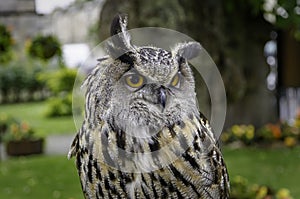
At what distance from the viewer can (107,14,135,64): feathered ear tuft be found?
48.0 inches

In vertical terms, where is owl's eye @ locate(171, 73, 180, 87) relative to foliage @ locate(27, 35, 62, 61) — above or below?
above

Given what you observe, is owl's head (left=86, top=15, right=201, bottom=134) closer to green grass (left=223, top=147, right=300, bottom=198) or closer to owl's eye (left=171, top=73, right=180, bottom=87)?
owl's eye (left=171, top=73, right=180, bottom=87)

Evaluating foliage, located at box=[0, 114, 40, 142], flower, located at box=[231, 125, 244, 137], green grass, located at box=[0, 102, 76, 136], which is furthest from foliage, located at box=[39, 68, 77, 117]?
flower, located at box=[231, 125, 244, 137]

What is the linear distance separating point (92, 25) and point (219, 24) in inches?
100

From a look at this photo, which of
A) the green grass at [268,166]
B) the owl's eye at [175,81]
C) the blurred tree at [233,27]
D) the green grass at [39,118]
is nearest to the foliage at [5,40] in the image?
the blurred tree at [233,27]

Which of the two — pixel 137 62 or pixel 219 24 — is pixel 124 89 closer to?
pixel 137 62

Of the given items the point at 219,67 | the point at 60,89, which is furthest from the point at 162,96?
the point at 60,89

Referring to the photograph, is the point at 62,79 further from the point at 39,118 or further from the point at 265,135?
the point at 265,135

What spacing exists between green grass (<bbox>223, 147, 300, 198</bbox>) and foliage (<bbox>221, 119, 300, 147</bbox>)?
0.17 m

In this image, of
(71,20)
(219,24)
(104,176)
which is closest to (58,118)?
(71,20)

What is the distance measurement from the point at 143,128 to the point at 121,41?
0.19m

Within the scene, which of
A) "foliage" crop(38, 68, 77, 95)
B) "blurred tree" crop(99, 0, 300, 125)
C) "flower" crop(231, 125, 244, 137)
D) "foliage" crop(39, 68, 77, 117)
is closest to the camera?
"blurred tree" crop(99, 0, 300, 125)

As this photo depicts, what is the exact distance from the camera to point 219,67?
5.02 m

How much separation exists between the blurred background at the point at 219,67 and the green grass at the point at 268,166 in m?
0.01
